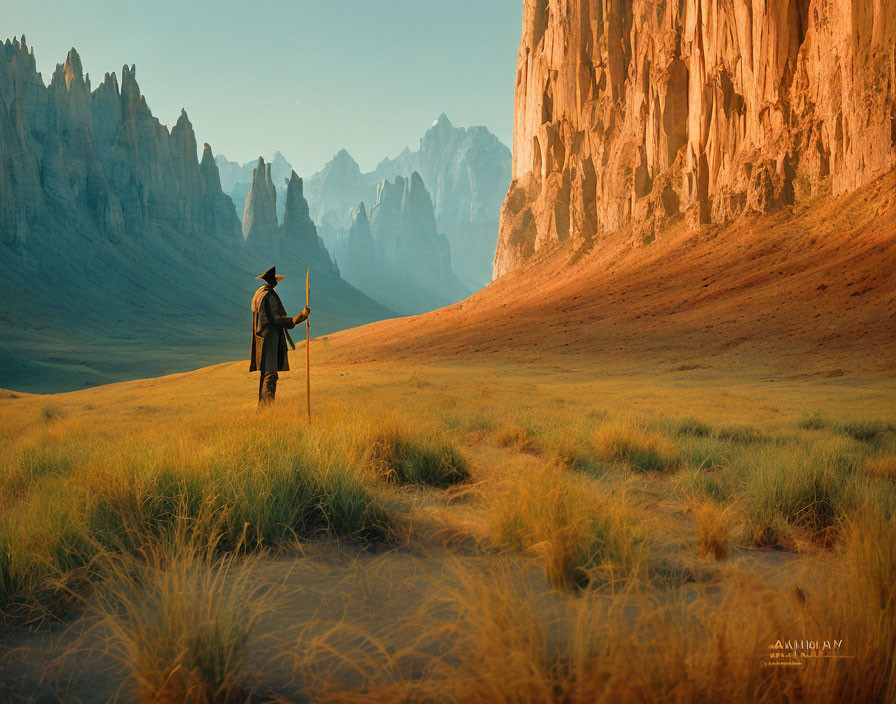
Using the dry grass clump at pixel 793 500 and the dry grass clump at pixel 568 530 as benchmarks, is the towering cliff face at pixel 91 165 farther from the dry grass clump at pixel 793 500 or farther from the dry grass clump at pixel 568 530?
the dry grass clump at pixel 793 500

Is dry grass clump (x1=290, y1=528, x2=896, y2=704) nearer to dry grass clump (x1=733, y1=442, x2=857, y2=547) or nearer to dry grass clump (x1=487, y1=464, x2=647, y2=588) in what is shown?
dry grass clump (x1=487, y1=464, x2=647, y2=588)

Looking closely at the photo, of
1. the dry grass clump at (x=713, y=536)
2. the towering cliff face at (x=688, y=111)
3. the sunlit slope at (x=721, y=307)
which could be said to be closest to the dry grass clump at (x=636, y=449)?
the dry grass clump at (x=713, y=536)

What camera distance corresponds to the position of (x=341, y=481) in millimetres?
4191

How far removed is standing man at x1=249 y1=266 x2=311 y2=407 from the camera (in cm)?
948

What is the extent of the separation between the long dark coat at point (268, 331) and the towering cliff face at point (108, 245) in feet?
123

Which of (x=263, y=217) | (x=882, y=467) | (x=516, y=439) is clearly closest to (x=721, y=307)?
(x=516, y=439)

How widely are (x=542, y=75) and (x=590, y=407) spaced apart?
55665mm

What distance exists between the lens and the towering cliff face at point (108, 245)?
6272cm

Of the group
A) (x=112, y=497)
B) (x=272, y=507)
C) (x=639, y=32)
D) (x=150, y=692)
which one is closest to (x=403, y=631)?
(x=150, y=692)

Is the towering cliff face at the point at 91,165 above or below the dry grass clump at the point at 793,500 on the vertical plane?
above

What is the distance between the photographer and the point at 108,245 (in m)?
93.1

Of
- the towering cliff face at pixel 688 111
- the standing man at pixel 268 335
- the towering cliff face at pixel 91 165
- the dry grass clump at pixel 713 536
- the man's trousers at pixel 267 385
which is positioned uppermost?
the towering cliff face at pixel 91 165

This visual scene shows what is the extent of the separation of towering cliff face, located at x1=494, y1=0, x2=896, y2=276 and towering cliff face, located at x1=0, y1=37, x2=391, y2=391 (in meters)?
38.4

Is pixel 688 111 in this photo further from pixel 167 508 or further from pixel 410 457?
pixel 167 508
